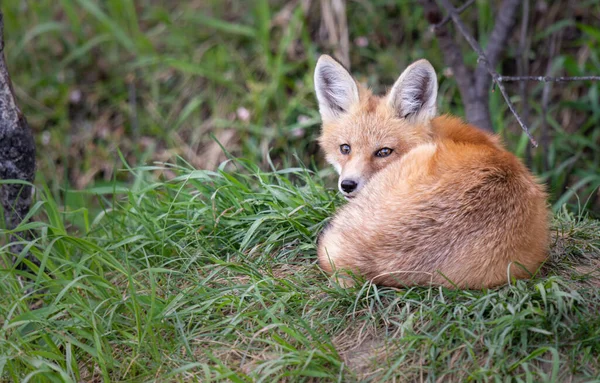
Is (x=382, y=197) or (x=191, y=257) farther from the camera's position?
(x=191, y=257)

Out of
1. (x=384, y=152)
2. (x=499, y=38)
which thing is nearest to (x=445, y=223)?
(x=384, y=152)

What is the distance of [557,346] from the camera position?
2555 millimetres

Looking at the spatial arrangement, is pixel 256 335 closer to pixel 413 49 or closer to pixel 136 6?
pixel 413 49

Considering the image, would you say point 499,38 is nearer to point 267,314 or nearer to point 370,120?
point 370,120

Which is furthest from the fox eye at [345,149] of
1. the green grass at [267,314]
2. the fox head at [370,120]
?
the green grass at [267,314]

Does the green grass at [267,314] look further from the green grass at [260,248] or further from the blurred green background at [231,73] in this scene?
the blurred green background at [231,73]

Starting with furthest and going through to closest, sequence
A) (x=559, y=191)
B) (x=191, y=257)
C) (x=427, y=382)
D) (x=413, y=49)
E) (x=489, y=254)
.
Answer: (x=413, y=49) < (x=559, y=191) < (x=191, y=257) < (x=489, y=254) < (x=427, y=382)

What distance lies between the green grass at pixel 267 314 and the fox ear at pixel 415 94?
701 mm

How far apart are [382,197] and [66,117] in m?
4.86

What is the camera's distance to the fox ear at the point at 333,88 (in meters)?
3.99

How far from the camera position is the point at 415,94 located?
3.88m

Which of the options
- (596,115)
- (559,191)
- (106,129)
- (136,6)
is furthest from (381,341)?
(136,6)

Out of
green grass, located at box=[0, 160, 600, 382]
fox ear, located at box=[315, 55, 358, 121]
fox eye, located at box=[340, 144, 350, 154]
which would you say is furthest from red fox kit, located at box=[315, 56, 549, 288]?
fox ear, located at box=[315, 55, 358, 121]

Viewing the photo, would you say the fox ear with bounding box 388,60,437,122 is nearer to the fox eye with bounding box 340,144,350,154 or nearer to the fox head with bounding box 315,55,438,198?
the fox head with bounding box 315,55,438,198
